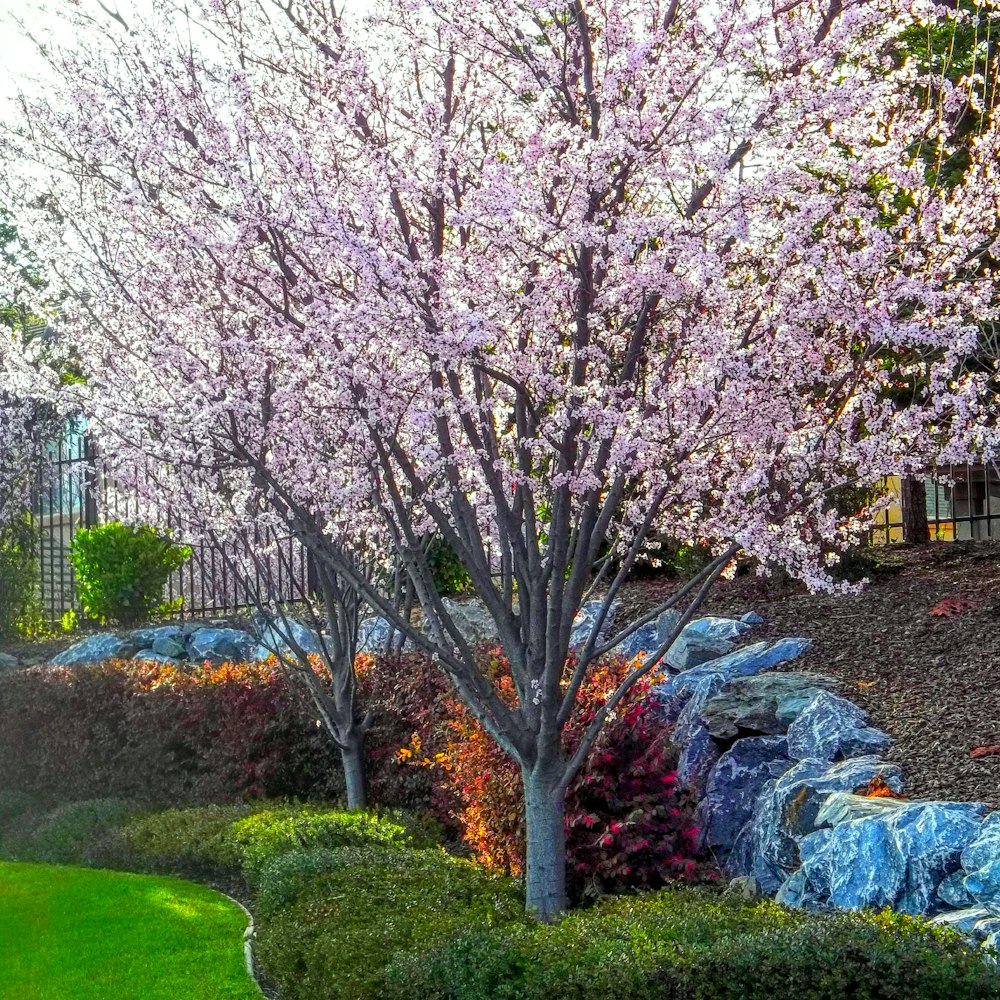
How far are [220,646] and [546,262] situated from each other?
9.20 meters

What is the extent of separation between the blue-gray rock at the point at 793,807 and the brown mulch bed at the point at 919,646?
0.21 metres

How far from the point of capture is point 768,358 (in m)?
5.71

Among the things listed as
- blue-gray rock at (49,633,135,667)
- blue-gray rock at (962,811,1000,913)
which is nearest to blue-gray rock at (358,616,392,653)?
blue-gray rock at (49,633,135,667)

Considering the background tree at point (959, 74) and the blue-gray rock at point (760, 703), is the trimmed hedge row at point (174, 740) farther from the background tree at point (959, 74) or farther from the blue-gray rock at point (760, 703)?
the background tree at point (959, 74)

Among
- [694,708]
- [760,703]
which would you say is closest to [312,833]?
[694,708]

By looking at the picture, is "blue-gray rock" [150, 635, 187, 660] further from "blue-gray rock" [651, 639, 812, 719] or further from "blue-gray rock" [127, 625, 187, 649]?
"blue-gray rock" [651, 639, 812, 719]

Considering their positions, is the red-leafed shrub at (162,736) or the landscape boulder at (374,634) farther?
the landscape boulder at (374,634)

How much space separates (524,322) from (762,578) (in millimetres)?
5742

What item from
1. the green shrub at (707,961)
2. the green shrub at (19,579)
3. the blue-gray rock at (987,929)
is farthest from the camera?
the green shrub at (19,579)

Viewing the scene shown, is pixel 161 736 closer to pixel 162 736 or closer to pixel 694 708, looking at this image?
pixel 162 736

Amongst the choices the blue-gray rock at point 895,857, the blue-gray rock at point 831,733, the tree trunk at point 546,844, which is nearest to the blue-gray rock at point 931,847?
the blue-gray rock at point 895,857

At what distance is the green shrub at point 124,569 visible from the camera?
14.9 meters

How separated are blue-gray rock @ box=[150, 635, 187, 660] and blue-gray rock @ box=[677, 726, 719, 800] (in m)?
7.40

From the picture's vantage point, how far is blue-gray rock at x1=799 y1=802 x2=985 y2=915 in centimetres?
561
